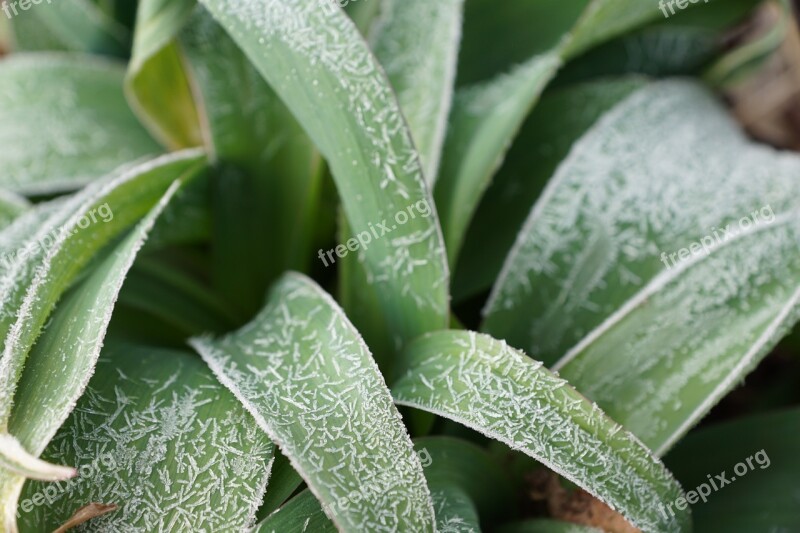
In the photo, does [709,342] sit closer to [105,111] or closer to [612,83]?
[612,83]

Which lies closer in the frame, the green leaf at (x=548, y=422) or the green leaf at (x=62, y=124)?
the green leaf at (x=548, y=422)

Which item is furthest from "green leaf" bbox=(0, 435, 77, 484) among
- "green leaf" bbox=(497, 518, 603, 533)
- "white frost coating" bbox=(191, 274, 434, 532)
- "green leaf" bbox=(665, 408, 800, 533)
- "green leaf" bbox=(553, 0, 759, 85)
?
"green leaf" bbox=(553, 0, 759, 85)

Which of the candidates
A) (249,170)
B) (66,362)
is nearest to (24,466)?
(66,362)

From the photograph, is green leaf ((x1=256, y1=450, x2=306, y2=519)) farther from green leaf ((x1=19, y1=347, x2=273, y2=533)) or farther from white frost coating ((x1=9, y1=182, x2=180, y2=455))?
white frost coating ((x1=9, y1=182, x2=180, y2=455))

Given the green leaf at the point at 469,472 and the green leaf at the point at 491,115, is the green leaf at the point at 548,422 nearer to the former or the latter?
the green leaf at the point at 469,472

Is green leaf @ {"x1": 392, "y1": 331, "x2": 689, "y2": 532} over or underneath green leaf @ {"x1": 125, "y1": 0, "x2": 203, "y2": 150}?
underneath

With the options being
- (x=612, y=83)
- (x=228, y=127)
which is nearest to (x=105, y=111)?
(x=228, y=127)

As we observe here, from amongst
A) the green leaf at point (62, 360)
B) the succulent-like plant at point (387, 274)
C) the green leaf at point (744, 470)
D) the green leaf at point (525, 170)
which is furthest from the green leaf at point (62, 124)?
the green leaf at point (744, 470)
